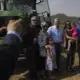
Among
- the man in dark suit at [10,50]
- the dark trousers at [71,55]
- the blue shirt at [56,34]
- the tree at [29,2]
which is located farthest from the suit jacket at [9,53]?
the tree at [29,2]

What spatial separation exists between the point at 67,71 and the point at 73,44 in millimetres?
913

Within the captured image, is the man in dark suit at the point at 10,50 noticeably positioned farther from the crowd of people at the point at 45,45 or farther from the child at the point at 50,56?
the child at the point at 50,56

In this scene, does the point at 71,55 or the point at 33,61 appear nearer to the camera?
the point at 33,61

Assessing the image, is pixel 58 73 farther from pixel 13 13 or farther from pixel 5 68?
pixel 5 68

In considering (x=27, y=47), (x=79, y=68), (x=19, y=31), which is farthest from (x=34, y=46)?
(x=19, y=31)

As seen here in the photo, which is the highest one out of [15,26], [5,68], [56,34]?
[15,26]

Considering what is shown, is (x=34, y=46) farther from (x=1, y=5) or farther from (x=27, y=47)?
(x=1, y=5)

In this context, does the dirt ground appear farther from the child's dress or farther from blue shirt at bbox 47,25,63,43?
blue shirt at bbox 47,25,63,43

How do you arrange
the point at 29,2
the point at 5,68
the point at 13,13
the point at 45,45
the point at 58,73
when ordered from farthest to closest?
the point at 29,2, the point at 13,13, the point at 58,73, the point at 45,45, the point at 5,68

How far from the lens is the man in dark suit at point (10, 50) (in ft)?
3.99

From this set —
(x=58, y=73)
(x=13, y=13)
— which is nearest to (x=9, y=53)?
(x=58, y=73)

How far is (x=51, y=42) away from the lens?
8078 millimetres

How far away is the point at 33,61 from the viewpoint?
25.8 feet

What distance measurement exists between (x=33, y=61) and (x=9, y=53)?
6.64 metres
